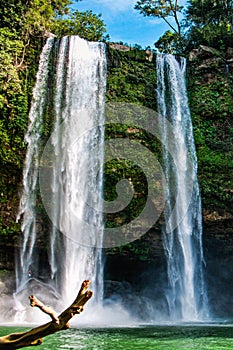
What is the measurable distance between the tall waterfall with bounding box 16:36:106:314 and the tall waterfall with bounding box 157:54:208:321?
7.86 ft

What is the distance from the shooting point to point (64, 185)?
13.0 metres

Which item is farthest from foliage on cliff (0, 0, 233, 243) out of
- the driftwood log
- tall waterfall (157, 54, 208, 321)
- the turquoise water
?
the driftwood log

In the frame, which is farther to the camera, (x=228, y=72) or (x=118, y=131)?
(x=228, y=72)

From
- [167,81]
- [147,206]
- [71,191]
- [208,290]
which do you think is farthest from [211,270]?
[167,81]

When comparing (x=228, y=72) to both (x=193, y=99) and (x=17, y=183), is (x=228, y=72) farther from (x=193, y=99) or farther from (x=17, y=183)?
(x=17, y=183)

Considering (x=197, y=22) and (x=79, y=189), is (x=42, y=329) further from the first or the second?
(x=197, y=22)

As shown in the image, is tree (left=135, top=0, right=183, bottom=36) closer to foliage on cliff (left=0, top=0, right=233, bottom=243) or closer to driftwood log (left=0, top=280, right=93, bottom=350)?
foliage on cliff (left=0, top=0, right=233, bottom=243)

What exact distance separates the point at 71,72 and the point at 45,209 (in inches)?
199

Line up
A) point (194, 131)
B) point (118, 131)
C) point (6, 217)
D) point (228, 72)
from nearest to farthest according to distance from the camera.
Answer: point (6, 217) < point (118, 131) < point (194, 131) < point (228, 72)

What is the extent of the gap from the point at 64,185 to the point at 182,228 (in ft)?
13.6

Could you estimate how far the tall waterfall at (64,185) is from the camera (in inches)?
497

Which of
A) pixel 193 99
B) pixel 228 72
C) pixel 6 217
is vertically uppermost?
pixel 228 72

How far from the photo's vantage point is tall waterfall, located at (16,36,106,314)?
497 inches

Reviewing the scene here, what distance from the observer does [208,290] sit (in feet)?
48.2
